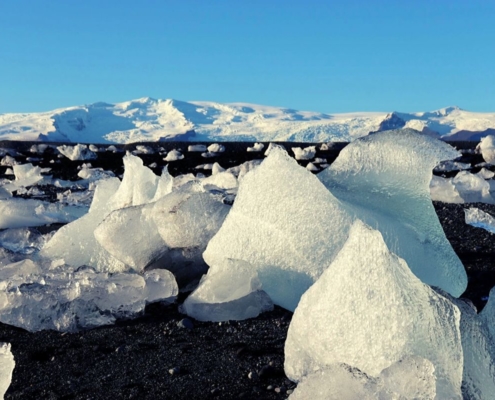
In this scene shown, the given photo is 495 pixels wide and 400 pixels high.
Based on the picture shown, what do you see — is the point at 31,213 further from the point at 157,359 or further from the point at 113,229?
the point at 157,359

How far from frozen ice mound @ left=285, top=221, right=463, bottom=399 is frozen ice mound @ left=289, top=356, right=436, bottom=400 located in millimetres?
181

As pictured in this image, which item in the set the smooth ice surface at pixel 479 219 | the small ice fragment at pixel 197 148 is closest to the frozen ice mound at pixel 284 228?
the smooth ice surface at pixel 479 219

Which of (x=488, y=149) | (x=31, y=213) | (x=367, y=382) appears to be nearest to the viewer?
(x=367, y=382)

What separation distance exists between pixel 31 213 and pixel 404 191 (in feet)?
11.4

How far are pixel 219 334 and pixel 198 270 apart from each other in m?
0.76

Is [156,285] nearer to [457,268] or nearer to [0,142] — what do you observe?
[457,268]

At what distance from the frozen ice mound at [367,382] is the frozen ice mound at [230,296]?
39.9 inches

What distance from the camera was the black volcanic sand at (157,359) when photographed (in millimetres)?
1929

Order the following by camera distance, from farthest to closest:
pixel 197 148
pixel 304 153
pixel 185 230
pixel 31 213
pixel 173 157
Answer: pixel 197 148 < pixel 304 153 < pixel 173 157 < pixel 31 213 < pixel 185 230

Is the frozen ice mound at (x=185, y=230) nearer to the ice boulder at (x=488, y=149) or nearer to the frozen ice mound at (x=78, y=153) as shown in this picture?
the ice boulder at (x=488, y=149)

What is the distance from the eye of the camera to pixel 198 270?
3092mm

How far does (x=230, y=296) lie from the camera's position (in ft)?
8.39

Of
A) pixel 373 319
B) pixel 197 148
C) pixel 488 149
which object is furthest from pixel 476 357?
pixel 197 148

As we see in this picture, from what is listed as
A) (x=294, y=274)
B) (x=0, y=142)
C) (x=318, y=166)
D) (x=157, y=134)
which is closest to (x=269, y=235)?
(x=294, y=274)
